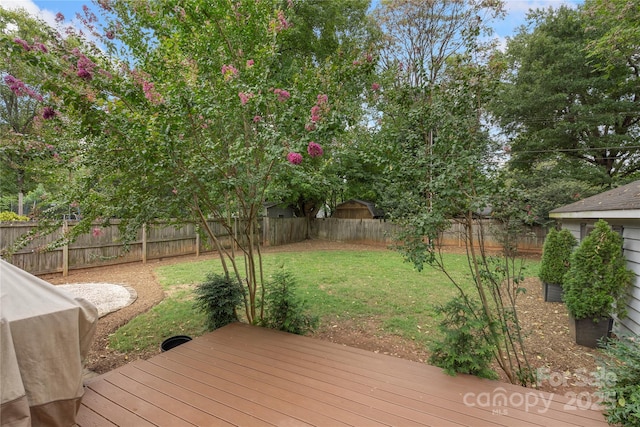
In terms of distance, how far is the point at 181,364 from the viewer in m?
2.53

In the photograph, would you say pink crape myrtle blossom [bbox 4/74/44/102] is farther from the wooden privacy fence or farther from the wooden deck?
Result: the wooden deck

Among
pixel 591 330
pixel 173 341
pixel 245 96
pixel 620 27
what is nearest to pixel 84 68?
pixel 245 96

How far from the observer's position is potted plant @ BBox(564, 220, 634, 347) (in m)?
3.66

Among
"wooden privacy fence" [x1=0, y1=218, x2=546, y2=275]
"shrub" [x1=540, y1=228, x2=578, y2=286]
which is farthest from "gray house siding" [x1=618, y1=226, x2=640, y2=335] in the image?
"shrub" [x1=540, y1=228, x2=578, y2=286]

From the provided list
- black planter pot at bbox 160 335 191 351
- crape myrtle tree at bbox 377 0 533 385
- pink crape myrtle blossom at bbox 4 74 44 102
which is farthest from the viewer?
black planter pot at bbox 160 335 191 351

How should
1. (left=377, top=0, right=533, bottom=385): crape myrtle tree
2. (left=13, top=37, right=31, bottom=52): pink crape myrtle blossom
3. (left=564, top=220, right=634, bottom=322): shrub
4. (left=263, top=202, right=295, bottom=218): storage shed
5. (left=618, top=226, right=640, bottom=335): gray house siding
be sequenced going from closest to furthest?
1. (left=13, top=37, right=31, bottom=52): pink crape myrtle blossom
2. (left=377, top=0, right=533, bottom=385): crape myrtle tree
3. (left=618, top=226, right=640, bottom=335): gray house siding
4. (left=564, top=220, right=634, bottom=322): shrub
5. (left=263, top=202, right=295, bottom=218): storage shed

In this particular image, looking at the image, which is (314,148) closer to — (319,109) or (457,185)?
(319,109)

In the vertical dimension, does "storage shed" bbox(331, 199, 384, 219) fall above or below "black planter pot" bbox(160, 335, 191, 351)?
above

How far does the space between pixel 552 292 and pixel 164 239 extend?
995cm

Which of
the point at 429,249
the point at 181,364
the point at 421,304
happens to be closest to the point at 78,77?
the point at 181,364

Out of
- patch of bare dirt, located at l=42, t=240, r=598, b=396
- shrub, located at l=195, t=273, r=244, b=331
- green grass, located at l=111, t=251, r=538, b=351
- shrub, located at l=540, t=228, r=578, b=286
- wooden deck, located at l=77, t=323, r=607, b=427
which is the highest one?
shrub, located at l=540, t=228, r=578, b=286

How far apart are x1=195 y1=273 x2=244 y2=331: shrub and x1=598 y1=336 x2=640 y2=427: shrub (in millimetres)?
3342

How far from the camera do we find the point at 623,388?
1722 mm

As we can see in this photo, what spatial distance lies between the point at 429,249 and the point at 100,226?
3434 mm
